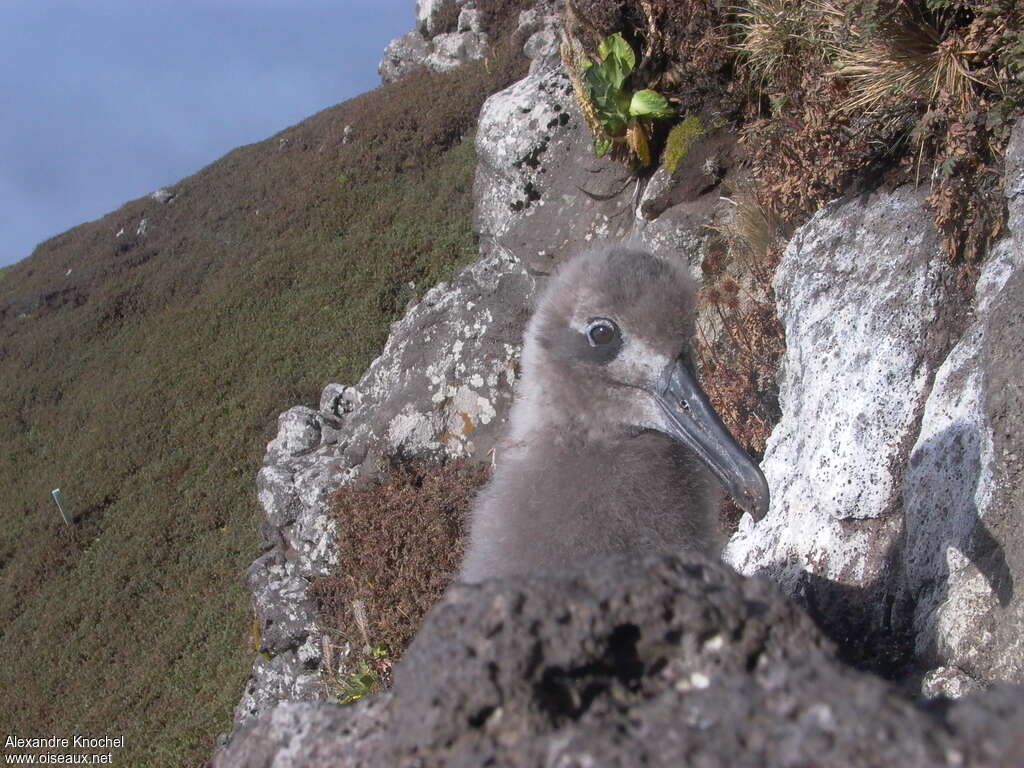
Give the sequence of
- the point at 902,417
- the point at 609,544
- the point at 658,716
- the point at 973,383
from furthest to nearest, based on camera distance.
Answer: the point at 902,417
the point at 973,383
the point at 609,544
the point at 658,716

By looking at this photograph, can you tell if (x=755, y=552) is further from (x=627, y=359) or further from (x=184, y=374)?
(x=184, y=374)

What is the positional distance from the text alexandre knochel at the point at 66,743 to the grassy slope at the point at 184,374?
4.8 inches

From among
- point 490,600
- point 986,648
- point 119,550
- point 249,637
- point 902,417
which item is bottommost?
point 249,637

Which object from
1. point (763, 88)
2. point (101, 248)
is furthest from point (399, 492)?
point (101, 248)

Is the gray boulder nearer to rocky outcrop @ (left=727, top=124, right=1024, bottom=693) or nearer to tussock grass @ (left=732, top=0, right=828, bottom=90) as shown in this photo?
tussock grass @ (left=732, top=0, right=828, bottom=90)

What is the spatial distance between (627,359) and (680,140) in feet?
17.1

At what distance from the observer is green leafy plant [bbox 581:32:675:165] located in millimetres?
7715

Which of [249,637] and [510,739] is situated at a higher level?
[510,739]

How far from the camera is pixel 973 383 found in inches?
123

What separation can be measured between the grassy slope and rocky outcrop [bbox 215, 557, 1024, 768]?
26.9 feet

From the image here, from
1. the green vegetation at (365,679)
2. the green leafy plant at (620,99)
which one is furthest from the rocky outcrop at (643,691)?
the green leafy plant at (620,99)

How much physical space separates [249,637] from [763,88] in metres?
8.14

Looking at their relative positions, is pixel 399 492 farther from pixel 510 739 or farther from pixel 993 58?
pixel 510 739

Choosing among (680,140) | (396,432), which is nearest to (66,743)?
(396,432)
